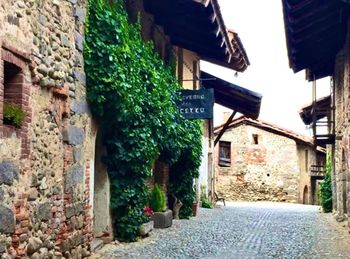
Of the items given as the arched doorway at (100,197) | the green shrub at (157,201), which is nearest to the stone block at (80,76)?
the arched doorway at (100,197)

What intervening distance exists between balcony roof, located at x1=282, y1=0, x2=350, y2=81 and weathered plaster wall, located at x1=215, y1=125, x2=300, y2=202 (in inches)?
632

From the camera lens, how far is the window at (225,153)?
33.9 m

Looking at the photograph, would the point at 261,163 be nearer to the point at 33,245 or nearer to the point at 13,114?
the point at 33,245

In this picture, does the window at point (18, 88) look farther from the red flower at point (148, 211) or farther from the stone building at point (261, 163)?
the stone building at point (261, 163)

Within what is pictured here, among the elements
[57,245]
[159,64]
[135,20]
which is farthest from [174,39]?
[57,245]

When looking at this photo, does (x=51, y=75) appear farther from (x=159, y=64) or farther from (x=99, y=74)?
(x=159, y=64)

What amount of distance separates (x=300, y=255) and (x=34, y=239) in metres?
4.44

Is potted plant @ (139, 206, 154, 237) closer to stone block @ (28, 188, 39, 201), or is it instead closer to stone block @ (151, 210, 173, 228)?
stone block @ (151, 210, 173, 228)

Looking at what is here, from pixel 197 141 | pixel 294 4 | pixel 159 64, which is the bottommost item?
pixel 197 141

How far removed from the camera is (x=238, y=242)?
10.3 m

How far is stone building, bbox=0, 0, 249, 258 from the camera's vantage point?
5691 millimetres

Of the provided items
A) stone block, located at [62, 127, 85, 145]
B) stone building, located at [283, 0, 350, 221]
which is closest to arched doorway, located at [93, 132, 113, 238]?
stone block, located at [62, 127, 85, 145]

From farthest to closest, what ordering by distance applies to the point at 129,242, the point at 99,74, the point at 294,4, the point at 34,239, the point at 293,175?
the point at 293,175 → the point at 294,4 → the point at 129,242 → the point at 99,74 → the point at 34,239

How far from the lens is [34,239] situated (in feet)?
20.7
